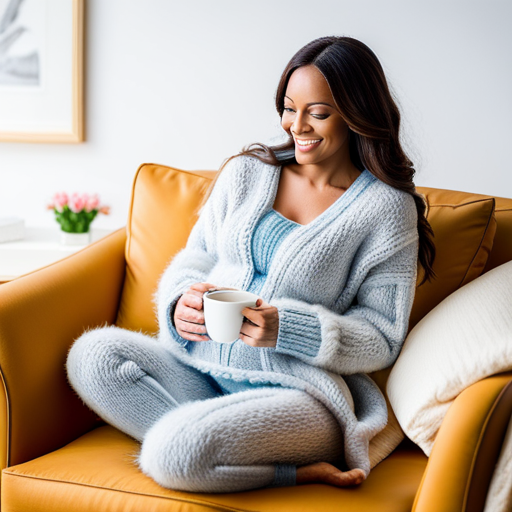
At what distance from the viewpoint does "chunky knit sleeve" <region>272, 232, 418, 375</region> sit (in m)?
1.24

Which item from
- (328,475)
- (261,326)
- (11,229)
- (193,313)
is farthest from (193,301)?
(11,229)

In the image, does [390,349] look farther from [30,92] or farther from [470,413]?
[30,92]

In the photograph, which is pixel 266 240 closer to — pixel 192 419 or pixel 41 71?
pixel 192 419

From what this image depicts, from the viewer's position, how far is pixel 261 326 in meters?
1.18

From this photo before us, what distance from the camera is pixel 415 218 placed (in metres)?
1.38

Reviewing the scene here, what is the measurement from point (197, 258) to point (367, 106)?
50 cm

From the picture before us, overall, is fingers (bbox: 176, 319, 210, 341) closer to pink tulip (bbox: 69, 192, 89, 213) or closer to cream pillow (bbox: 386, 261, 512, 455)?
cream pillow (bbox: 386, 261, 512, 455)

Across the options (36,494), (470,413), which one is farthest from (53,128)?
(470,413)

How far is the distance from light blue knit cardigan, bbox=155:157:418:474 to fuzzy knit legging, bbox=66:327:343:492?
51mm

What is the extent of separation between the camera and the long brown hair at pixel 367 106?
51.5 inches

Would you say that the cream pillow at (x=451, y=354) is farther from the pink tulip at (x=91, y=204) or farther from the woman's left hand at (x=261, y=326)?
the pink tulip at (x=91, y=204)

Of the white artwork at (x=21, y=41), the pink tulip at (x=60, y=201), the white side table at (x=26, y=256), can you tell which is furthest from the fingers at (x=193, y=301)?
the white artwork at (x=21, y=41)

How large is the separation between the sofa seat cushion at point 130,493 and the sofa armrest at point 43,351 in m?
0.08

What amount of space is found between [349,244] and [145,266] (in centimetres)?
58
